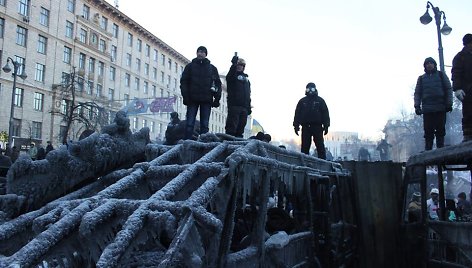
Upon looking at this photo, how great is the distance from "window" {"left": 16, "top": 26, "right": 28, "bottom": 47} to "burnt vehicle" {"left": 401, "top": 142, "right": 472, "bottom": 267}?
1533 inches

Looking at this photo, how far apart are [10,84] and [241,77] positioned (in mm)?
35504

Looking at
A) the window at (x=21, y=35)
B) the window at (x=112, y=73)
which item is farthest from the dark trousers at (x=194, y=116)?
the window at (x=112, y=73)

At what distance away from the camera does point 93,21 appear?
1885 inches

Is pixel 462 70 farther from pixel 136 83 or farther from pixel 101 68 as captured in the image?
pixel 136 83

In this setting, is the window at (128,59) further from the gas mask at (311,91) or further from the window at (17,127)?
the gas mask at (311,91)

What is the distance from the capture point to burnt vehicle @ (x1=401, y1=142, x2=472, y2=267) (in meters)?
5.12

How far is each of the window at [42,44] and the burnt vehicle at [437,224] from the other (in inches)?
1583

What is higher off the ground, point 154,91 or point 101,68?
point 101,68

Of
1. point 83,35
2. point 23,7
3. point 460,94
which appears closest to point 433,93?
point 460,94

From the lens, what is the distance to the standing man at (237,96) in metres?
7.23

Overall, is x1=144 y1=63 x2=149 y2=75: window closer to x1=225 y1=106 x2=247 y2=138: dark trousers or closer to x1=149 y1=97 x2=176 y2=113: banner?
x1=149 y1=97 x2=176 y2=113: banner

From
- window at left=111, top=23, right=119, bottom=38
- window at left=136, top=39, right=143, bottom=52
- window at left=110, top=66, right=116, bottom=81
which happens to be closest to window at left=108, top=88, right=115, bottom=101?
window at left=110, top=66, right=116, bottom=81

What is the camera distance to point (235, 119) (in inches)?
285

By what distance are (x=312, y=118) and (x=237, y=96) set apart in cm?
169
